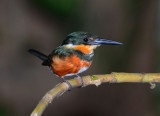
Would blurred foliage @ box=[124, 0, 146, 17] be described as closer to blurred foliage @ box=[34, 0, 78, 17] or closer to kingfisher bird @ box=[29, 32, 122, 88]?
blurred foliage @ box=[34, 0, 78, 17]

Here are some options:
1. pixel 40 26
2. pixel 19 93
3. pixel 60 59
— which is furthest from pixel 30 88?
pixel 60 59

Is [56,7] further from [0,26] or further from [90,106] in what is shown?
[90,106]

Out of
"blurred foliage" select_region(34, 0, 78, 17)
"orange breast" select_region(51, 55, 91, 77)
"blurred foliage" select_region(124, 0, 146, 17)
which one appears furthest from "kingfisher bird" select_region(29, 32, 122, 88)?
"blurred foliage" select_region(124, 0, 146, 17)

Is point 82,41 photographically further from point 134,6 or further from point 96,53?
point 96,53

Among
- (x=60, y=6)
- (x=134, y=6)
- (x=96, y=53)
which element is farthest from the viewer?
(x=96, y=53)

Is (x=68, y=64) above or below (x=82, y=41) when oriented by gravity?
below

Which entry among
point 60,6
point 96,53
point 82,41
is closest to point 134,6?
point 96,53
